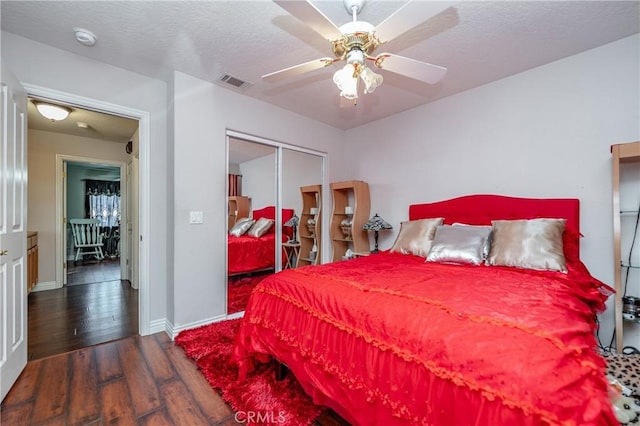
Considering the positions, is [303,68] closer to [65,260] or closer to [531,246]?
[531,246]

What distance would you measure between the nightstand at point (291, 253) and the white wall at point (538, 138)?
1.36 m

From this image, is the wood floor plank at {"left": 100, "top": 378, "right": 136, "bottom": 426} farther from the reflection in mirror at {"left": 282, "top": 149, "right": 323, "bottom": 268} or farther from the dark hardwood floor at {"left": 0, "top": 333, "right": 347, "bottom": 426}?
the reflection in mirror at {"left": 282, "top": 149, "right": 323, "bottom": 268}

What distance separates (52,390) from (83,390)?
0.20m

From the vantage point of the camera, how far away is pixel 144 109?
2.71 m

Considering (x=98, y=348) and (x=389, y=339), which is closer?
(x=389, y=339)

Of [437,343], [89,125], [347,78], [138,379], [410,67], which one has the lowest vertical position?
[138,379]

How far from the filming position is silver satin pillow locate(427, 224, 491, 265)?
88.8 inches

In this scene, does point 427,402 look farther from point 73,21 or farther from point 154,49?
point 73,21

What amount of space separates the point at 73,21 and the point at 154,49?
1.64 feet

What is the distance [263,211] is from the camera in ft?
11.5

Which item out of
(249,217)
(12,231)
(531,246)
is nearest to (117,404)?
(12,231)

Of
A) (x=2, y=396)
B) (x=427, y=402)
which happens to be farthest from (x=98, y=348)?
(x=427, y=402)

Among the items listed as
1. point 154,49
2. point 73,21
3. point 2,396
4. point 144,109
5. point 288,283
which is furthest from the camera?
point 144,109

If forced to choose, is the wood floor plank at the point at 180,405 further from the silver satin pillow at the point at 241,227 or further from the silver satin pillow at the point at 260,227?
the silver satin pillow at the point at 260,227
